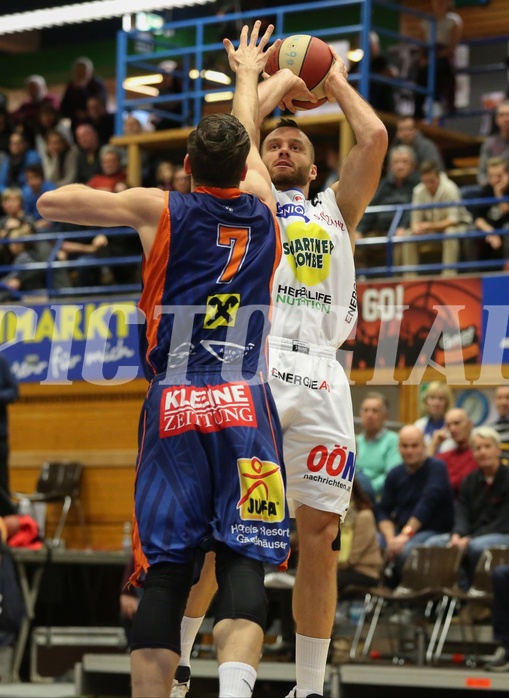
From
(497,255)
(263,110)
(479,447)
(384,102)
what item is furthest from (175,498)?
(384,102)

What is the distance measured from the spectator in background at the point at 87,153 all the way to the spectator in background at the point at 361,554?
8.25 meters

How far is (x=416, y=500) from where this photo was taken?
10656 mm

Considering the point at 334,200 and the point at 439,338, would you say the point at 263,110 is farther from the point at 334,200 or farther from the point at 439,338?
the point at 439,338

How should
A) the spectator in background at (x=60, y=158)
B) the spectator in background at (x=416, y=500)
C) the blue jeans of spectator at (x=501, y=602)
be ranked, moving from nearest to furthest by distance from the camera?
1. the blue jeans of spectator at (x=501, y=602)
2. the spectator in background at (x=416, y=500)
3. the spectator in background at (x=60, y=158)

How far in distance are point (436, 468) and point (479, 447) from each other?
20.5 inches

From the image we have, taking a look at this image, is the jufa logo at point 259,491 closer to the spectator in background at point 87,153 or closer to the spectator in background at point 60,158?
the spectator in background at point 87,153

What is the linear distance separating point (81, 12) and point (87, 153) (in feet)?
6.64

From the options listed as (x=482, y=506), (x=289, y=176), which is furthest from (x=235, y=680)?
(x=482, y=506)

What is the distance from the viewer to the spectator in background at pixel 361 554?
10250 millimetres

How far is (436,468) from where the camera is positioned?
1058cm

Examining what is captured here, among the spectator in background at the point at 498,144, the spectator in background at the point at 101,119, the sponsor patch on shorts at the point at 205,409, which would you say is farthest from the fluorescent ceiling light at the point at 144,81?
the sponsor patch on shorts at the point at 205,409

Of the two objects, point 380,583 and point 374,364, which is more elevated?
Result: point 374,364

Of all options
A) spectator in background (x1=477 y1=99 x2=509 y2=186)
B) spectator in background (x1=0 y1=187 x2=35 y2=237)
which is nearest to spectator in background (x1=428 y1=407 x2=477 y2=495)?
spectator in background (x1=477 y1=99 x2=509 y2=186)

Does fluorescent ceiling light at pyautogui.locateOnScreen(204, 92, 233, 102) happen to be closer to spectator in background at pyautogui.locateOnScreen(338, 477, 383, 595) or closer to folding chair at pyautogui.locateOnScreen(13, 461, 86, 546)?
folding chair at pyautogui.locateOnScreen(13, 461, 86, 546)
